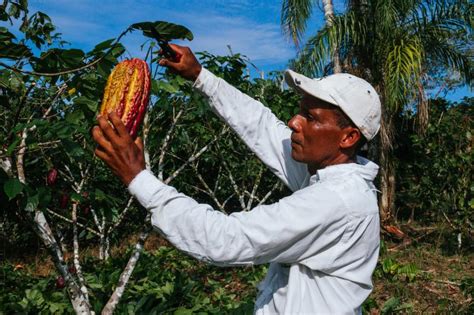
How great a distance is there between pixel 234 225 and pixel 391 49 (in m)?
9.25

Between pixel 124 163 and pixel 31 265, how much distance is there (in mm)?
6827

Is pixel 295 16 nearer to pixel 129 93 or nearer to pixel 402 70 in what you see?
pixel 402 70

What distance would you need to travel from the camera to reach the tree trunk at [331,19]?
10.5m

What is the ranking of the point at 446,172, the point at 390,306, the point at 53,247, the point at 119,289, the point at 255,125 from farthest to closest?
the point at 446,172 → the point at 390,306 → the point at 119,289 → the point at 53,247 → the point at 255,125

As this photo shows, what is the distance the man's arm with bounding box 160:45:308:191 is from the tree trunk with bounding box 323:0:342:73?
8580mm

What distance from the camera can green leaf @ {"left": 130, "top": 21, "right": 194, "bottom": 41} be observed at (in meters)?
1.65

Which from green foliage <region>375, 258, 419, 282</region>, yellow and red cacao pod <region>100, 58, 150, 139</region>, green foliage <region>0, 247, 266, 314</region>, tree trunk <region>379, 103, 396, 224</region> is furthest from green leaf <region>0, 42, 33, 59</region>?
tree trunk <region>379, 103, 396, 224</region>

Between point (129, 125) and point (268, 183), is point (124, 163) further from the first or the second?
point (268, 183)

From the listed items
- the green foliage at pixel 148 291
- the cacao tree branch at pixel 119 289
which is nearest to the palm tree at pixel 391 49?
the green foliage at pixel 148 291

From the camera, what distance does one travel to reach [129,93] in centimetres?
161

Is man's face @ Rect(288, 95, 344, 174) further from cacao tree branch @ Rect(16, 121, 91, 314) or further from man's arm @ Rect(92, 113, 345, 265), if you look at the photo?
cacao tree branch @ Rect(16, 121, 91, 314)

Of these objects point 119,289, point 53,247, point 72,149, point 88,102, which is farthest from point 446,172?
point 72,149

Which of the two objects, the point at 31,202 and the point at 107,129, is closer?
the point at 107,129

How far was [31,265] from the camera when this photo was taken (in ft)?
24.7
